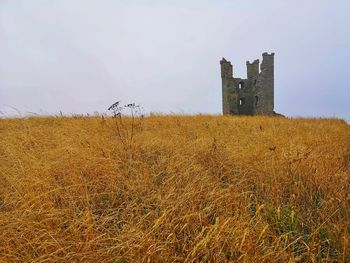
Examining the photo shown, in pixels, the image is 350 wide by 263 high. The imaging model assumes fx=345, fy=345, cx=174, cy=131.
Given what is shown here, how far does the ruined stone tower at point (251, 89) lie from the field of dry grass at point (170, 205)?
70.1 feet

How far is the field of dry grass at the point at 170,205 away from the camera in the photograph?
2.16m

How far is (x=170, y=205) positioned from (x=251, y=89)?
2559cm

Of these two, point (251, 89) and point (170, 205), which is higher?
point (251, 89)

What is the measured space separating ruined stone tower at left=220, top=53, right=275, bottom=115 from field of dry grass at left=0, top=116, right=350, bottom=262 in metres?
21.4

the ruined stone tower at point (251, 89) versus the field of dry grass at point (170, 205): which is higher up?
the ruined stone tower at point (251, 89)

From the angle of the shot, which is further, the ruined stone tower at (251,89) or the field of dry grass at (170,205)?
the ruined stone tower at (251,89)

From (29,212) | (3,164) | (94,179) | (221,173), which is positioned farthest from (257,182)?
(3,164)

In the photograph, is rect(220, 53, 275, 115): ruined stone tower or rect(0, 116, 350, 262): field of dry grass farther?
rect(220, 53, 275, 115): ruined stone tower

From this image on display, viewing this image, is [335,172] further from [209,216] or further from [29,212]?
[29,212]

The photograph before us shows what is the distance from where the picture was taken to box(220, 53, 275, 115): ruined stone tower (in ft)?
83.1

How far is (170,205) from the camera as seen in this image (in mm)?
2609

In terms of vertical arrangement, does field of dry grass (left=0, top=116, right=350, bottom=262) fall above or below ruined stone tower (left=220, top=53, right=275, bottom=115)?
below

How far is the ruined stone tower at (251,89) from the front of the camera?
997 inches

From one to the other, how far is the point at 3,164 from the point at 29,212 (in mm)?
1507
